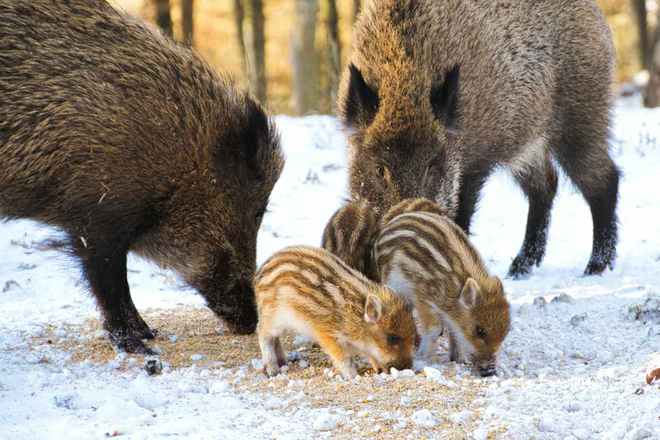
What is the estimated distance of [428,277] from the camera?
5.06 metres

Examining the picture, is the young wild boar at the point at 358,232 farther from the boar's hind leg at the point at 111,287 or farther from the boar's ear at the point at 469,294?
the boar's hind leg at the point at 111,287

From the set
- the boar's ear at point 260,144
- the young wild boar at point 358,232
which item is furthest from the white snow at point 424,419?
the boar's ear at point 260,144

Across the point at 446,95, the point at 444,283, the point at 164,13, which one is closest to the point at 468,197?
the point at 446,95

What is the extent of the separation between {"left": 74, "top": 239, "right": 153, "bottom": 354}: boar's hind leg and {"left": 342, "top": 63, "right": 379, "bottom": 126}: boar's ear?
208 cm

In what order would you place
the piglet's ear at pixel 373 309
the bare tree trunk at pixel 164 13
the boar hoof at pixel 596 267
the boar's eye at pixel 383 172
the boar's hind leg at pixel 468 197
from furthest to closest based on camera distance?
the bare tree trunk at pixel 164 13 → the boar hoof at pixel 596 267 → the boar's hind leg at pixel 468 197 → the boar's eye at pixel 383 172 → the piglet's ear at pixel 373 309

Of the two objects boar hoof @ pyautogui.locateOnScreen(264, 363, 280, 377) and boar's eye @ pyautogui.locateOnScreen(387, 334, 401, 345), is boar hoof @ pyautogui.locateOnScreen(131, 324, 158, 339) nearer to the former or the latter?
boar hoof @ pyautogui.locateOnScreen(264, 363, 280, 377)

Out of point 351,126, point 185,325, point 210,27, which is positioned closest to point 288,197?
point 351,126

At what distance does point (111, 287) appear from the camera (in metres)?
5.19

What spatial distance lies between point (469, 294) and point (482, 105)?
98.6 inches

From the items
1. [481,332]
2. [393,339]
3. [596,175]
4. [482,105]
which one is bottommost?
[596,175]

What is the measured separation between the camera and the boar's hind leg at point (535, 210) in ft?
25.5

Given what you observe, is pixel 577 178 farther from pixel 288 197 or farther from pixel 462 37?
pixel 288 197

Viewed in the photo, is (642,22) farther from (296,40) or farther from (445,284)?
(445,284)

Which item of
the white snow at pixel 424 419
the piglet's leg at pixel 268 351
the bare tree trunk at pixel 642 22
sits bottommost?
the bare tree trunk at pixel 642 22
